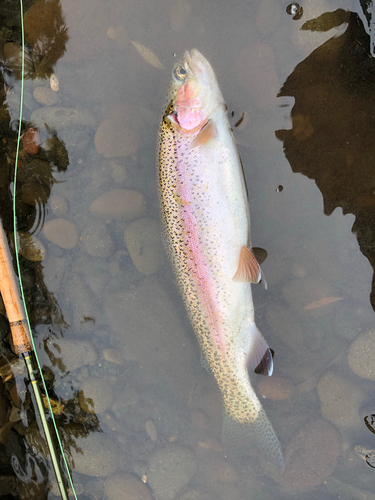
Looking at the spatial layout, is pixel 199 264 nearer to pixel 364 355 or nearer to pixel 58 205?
pixel 58 205

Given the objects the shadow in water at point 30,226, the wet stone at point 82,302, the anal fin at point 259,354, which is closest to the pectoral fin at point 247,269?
the anal fin at point 259,354

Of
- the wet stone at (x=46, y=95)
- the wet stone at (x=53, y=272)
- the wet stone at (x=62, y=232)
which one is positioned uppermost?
the wet stone at (x=46, y=95)

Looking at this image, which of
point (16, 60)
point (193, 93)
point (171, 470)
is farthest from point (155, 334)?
point (16, 60)

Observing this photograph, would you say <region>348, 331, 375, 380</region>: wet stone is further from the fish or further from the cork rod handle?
the cork rod handle

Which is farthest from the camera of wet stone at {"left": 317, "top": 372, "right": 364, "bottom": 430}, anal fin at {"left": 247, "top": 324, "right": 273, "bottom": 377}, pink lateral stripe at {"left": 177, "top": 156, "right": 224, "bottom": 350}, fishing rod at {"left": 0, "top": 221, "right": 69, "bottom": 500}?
wet stone at {"left": 317, "top": 372, "right": 364, "bottom": 430}

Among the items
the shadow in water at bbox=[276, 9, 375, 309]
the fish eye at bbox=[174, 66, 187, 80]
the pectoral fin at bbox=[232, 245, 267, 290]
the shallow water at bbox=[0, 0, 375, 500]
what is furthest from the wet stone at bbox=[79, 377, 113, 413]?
the fish eye at bbox=[174, 66, 187, 80]

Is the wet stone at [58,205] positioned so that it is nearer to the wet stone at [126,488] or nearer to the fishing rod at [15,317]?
the fishing rod at [15,317]
